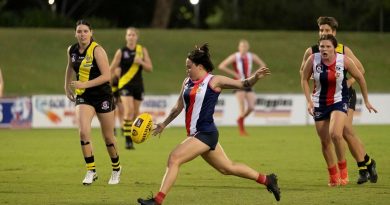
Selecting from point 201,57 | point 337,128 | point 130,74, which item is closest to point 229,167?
point 201,57

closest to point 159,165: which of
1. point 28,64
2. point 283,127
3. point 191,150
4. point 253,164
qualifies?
point 253,164

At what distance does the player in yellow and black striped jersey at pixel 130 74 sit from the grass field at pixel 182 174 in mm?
724

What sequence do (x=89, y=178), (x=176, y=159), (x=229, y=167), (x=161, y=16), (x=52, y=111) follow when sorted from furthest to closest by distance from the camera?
(x=161, y=16), (x=52, y=111), (x=89, y=178), (x=229, y=167), (x=176, y=159)

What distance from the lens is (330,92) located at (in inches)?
537

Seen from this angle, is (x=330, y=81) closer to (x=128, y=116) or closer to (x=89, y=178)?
(x=89, y=178)

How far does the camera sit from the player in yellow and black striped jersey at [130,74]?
21203mm

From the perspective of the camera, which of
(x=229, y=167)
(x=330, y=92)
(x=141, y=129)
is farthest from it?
(x=330, y=92)

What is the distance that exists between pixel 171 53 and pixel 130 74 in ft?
88.0

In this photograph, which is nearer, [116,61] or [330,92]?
[330,92]

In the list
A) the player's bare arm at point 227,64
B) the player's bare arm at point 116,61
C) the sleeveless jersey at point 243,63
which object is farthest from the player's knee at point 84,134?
the sleeveless jersey at point 243,63

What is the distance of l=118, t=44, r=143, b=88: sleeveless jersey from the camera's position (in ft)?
69.9

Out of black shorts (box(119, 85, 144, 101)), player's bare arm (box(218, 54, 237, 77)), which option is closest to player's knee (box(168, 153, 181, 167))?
black shorts (box(119, 85, 144, 101))

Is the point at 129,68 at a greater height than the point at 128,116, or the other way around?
the point at 129,68

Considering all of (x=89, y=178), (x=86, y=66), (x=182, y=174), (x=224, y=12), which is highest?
(x=86, y=66)
